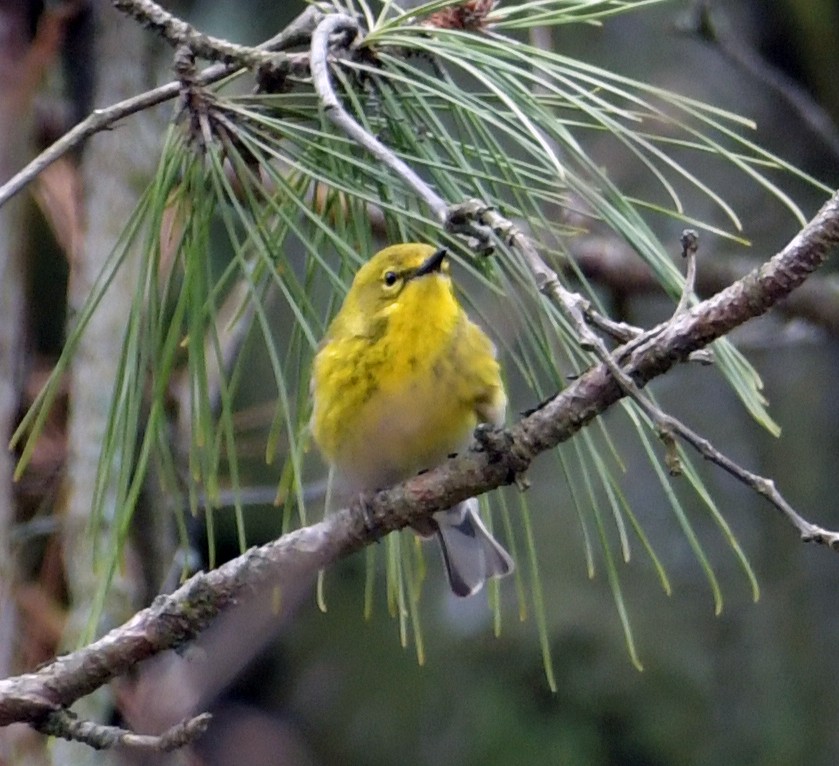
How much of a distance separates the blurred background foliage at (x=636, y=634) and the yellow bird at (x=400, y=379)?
152 cm

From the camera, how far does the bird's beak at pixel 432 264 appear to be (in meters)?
1.28

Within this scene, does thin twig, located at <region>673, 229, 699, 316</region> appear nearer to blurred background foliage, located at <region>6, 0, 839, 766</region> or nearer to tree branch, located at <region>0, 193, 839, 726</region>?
tree branch, located at <region>0, 193, 839, 726</region>

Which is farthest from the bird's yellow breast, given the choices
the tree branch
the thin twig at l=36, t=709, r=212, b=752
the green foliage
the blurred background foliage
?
the blurred background foliage

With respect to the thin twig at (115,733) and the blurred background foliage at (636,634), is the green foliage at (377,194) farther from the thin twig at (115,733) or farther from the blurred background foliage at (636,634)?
the blurred background foliage at (636,634)

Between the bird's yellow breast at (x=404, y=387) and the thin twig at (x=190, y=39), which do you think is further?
the bird's yellow breast at (x=404, y=387)

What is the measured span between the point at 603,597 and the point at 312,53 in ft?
7.45

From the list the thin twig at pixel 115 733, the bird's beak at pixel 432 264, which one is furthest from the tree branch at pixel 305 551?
the bird's beak at pixel 432 264

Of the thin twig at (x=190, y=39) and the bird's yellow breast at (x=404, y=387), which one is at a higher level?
the thin twig at (x=190, y=39)

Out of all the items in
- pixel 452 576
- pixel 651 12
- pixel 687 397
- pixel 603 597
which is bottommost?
pixel 452 576

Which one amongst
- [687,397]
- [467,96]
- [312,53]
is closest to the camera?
[312,53]

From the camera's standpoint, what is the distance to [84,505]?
6.10 feet

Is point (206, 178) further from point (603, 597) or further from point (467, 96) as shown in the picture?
point (603, 597)

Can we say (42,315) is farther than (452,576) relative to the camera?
Yes

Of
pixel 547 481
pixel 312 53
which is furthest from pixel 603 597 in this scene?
pixel 312 53
